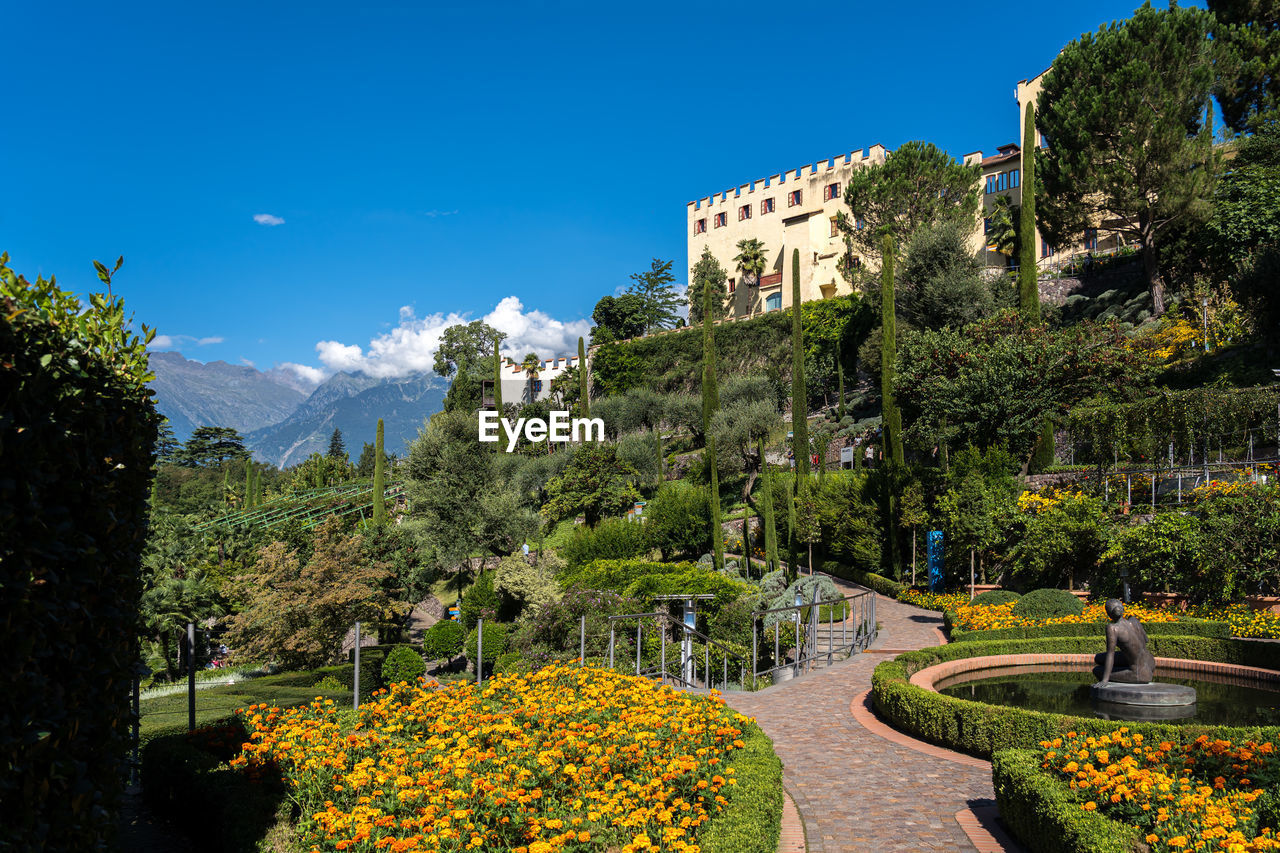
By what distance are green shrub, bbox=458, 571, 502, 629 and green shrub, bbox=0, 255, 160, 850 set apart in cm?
2009

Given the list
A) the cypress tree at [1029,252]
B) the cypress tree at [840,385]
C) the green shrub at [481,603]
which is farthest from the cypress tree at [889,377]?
the green shrub at [481,603]

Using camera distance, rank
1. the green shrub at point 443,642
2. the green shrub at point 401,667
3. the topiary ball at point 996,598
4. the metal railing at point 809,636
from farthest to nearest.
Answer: the green shrub at point 443,642
the topiary ball at point 996,598
the green shrub at point 401,667
the metal railing at point 809,636

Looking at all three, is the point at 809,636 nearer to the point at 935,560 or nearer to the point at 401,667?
the point at 935,560

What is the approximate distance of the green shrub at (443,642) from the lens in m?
21.4

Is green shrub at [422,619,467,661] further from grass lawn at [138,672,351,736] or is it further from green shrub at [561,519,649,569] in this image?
green shrub at [561,519,649,569]

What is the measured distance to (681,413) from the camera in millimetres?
52125

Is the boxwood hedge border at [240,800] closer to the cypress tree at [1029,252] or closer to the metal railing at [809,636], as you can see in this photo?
the metal railing at [809,636]

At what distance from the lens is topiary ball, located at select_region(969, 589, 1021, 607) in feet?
61.8

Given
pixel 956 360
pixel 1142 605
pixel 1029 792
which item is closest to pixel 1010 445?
pixel 956 360

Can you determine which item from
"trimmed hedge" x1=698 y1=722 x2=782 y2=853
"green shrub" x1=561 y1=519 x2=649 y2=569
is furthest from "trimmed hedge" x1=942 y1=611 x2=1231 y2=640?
"green shrub" x1=561 y1=519 x2=649 y2=569

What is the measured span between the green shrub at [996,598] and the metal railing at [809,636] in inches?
112

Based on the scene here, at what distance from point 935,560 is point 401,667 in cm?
1507

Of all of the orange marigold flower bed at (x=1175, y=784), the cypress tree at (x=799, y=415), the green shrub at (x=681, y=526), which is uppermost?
the cypress tree at (x=799, y=415)

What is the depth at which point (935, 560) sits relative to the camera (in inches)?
909
